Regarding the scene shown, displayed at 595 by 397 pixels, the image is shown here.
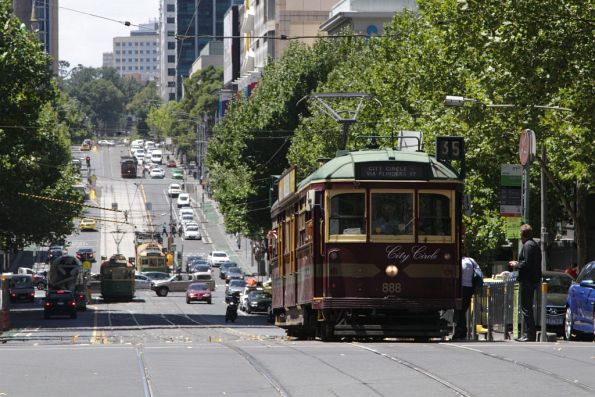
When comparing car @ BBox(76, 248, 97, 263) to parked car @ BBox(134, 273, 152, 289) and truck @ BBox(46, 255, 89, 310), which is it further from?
truck @ BBox(46, 255, 89, 310)

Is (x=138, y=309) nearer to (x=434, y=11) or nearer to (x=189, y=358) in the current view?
(x=434, y=11)

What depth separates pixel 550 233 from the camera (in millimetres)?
57719

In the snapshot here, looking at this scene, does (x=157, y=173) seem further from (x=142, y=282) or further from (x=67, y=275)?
(x=67, y=275)

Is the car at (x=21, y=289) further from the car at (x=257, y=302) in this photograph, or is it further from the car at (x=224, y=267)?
the car at (x=224, y=267)

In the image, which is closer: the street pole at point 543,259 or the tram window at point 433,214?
the tram window at point 433,214

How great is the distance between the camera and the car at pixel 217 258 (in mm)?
124688

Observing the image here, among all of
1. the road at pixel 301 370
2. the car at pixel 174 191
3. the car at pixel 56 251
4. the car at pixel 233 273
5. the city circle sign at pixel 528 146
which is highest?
the car at pixel 174 191

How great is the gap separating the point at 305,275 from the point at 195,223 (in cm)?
12457

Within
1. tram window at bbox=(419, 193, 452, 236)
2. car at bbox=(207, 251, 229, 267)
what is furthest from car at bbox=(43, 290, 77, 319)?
car at bbox=(207, 251, 229, 267)

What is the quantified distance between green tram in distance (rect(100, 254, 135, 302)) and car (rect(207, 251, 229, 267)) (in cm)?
3094

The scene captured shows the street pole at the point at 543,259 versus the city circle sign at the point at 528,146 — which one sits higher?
the city circle sign at the point at 528,146

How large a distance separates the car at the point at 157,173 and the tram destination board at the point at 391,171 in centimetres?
16851

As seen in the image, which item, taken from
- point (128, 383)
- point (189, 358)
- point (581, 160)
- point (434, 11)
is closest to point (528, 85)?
point (581, 160)

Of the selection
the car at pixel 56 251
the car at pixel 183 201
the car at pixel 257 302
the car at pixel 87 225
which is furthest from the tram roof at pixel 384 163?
the car at pixel 183 201
